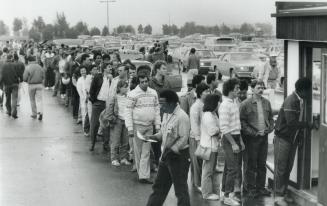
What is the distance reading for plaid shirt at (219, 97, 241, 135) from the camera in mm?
9773

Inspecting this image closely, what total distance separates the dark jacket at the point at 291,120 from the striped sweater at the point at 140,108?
251 cm

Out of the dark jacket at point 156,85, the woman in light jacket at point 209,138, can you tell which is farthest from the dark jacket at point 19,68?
the woman in light jacket at point 209,138

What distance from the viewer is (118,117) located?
12.8 meters

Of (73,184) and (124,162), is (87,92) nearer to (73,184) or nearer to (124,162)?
(124,162)

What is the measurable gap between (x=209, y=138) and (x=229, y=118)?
45 cm

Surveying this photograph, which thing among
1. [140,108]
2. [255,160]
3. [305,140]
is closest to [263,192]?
[255,160]

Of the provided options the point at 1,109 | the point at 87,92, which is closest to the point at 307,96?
the point at 87,92

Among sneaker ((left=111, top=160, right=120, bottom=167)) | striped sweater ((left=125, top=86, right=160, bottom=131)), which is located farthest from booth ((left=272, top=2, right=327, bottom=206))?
sneaker ((left=111, top=160, right=120, bottom=167))

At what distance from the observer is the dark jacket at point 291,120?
31.2ft

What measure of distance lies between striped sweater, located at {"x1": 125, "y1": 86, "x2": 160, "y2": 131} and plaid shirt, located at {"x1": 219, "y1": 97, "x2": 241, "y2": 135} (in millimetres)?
1838

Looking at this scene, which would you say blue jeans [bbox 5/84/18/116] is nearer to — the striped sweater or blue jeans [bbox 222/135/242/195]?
the striped sweater

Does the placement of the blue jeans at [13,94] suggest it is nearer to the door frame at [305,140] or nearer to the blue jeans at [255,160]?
the blue jeans at [255,160]

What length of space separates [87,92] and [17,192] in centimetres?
531

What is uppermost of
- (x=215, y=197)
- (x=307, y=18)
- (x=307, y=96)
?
(x=307, y=18)
